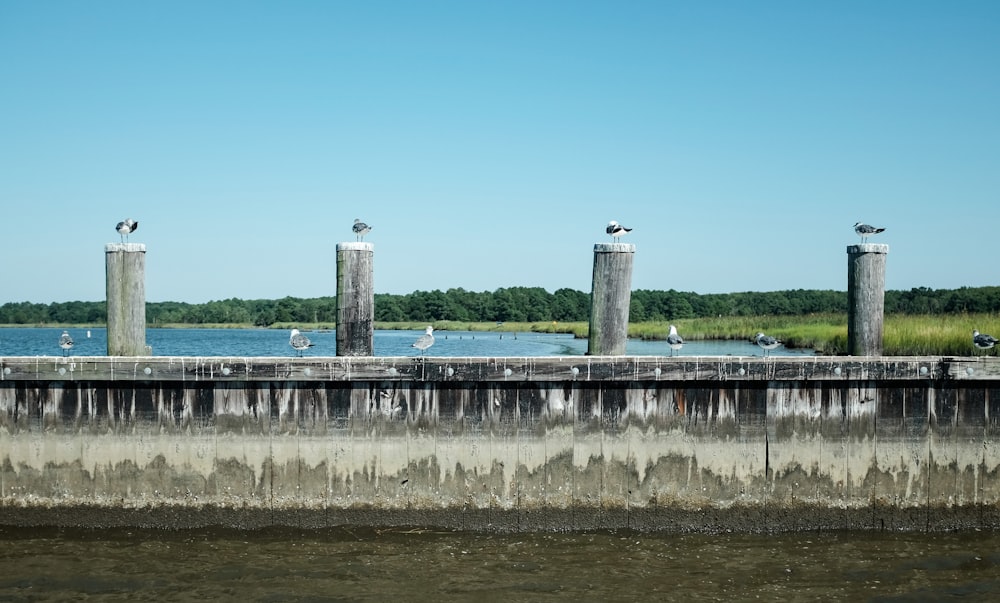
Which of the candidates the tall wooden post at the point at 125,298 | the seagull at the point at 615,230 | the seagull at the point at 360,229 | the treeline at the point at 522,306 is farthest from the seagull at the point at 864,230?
the treeline at the point at 522,306

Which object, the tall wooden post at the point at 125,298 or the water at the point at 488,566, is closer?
the water at the point at 488,566

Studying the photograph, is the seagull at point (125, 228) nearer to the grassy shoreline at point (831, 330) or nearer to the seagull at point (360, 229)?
the seagull at point (360, 229)

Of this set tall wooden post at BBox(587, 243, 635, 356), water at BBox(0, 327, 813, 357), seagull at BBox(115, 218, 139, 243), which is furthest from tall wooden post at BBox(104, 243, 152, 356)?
water at BBox(0, 327, 813, 357)

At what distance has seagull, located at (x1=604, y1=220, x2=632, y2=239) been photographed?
11711 mm

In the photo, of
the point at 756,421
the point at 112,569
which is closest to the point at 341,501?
the point at 112,569

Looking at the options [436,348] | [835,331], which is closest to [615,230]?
[835,331]

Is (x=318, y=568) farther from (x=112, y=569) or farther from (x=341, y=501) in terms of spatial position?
(x=112, y=569)

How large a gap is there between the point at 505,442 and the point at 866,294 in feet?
17.7

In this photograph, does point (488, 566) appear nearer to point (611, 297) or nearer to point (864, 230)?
point (611, 297)

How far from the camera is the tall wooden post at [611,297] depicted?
11172mm

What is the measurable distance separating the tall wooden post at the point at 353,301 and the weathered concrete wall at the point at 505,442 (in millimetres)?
961

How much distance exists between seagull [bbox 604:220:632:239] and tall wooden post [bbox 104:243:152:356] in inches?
251

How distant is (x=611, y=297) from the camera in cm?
1117

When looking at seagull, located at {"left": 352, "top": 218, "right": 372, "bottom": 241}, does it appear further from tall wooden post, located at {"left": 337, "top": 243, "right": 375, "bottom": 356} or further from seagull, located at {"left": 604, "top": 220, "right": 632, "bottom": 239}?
seagull, located at {"left": 604, "top": 220, "right": 632, "bottom": 239}
